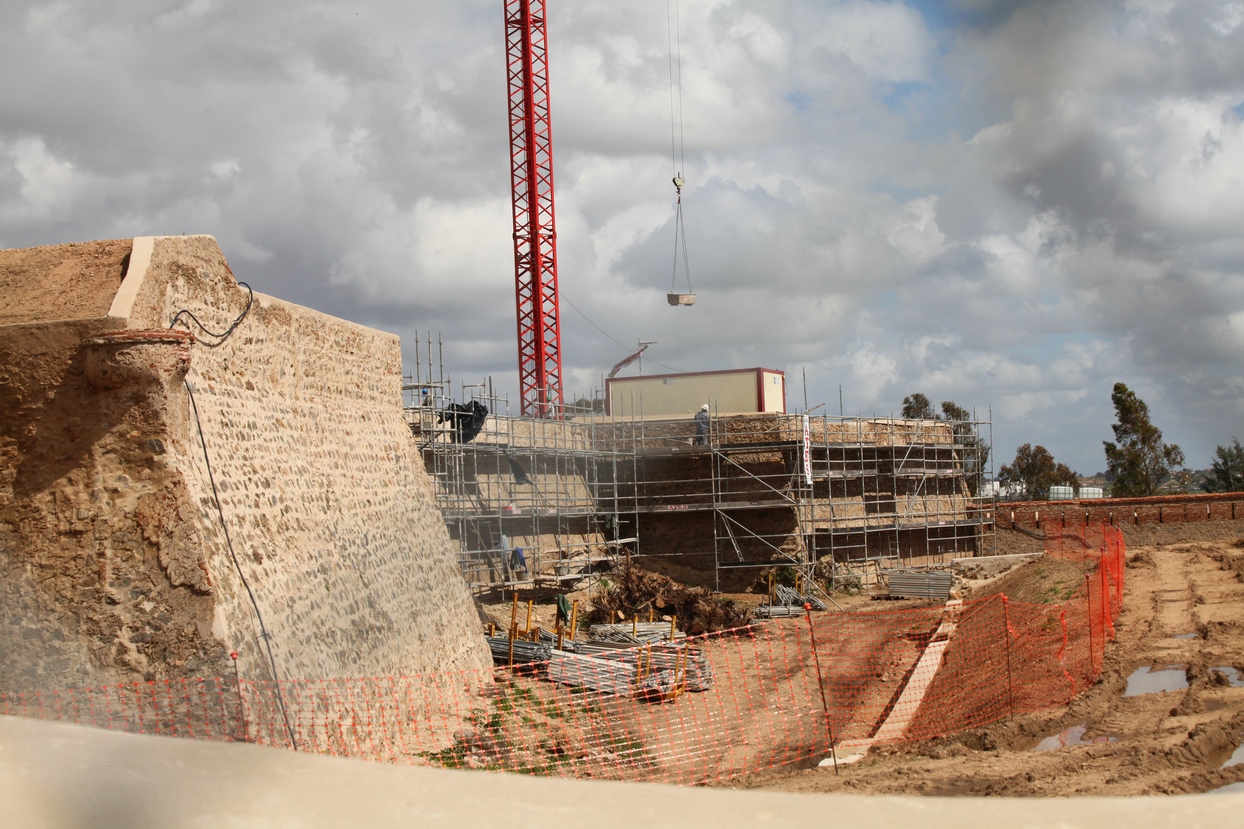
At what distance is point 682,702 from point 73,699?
8.53 meters

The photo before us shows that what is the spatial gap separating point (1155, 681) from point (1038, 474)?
56681 mm

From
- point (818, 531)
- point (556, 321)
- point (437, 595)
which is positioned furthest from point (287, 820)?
point (556, 321)

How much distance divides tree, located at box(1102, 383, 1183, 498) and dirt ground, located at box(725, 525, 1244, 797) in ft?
115

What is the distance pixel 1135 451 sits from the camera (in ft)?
153

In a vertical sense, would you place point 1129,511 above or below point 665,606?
above

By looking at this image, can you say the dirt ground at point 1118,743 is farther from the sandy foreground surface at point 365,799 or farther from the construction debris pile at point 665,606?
the construction debris pile at point 665,606

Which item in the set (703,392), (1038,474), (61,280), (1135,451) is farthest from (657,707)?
(1038,474)

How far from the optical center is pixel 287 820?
3.32 metres

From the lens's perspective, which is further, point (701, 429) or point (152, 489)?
point (701, 429)

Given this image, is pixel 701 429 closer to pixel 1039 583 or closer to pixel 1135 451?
pixel 1039 583

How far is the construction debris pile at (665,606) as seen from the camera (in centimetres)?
1959

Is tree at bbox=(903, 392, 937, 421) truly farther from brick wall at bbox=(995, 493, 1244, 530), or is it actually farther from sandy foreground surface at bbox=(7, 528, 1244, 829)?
sandy foreground surface at bbox=(7, 528, 1244, 829)

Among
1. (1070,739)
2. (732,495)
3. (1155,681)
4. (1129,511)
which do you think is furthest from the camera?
(1129,511)

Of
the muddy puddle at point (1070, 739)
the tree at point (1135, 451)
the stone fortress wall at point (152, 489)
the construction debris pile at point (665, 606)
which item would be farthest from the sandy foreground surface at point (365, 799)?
the tree at point (1135, 451)
